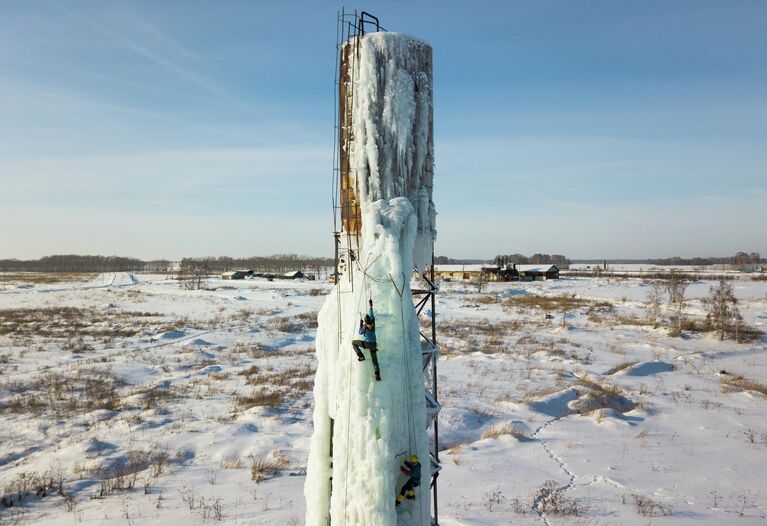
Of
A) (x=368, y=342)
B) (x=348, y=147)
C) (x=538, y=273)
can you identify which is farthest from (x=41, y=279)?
(x=368, y=342)

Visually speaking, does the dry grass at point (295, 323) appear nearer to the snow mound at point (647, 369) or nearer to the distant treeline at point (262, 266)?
the snow mound at point (647, 369)

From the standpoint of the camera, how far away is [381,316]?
409 cm

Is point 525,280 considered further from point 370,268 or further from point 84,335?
point 370,268

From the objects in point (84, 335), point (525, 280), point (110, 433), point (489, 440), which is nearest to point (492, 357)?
point (489, 440)

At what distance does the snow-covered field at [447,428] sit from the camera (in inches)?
317

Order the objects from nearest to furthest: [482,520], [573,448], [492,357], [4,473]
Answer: [482,520], [4,473], [573,448], [492,357]

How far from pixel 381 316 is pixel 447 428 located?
9129 millimetres

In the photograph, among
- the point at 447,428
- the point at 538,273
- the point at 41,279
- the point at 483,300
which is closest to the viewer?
the point at 447,428

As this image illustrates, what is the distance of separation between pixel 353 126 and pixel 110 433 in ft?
37.5

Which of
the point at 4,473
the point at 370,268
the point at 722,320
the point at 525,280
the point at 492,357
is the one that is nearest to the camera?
the point at 370,268

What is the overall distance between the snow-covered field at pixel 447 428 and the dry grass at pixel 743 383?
0.56ft

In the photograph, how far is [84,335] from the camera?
25.9m

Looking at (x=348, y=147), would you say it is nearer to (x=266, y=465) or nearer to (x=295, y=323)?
(x=266, y=465)

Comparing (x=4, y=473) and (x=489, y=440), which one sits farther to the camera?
(x=489, y=440)
